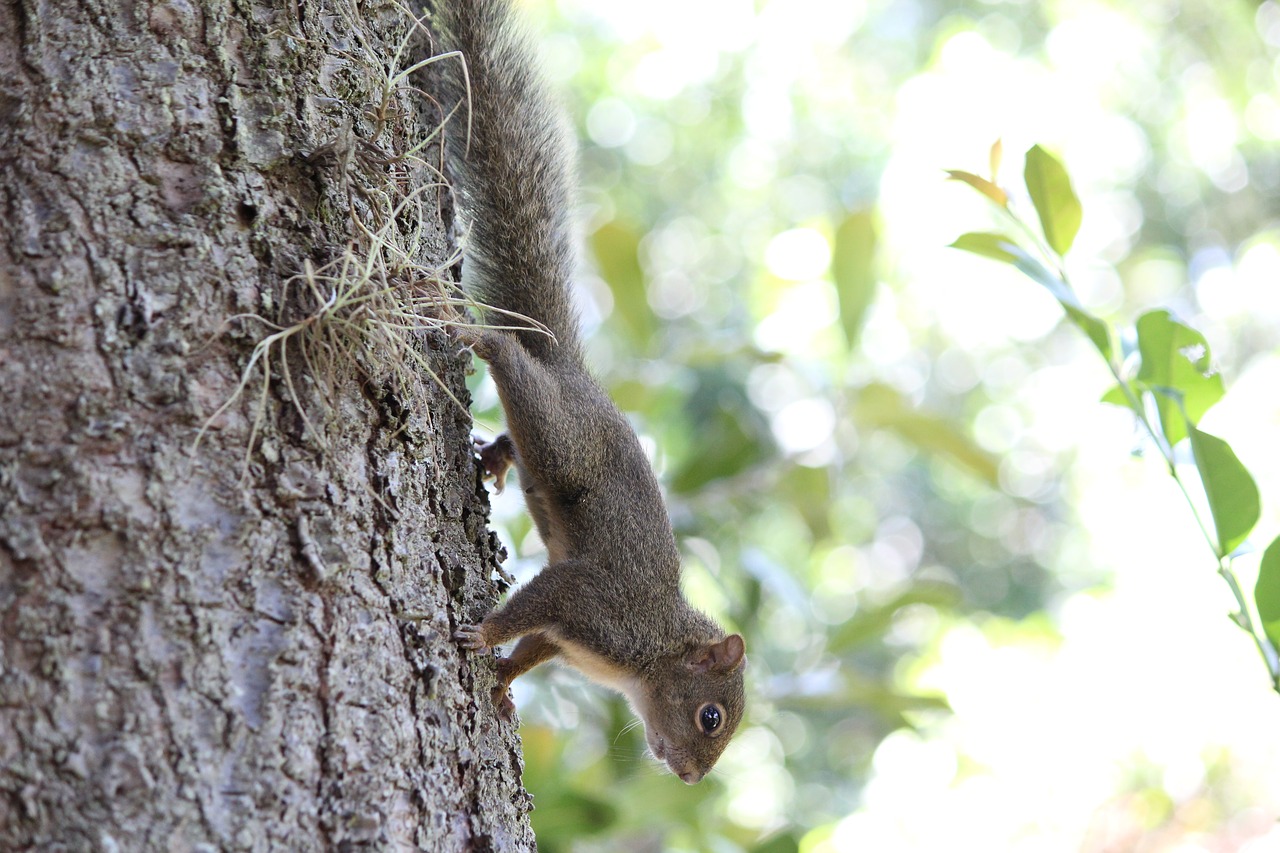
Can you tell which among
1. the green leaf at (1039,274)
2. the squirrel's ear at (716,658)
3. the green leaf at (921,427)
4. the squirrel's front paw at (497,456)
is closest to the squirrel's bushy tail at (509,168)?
the squirrel's front paw at (497,456)

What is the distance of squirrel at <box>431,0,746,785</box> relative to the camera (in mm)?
2254

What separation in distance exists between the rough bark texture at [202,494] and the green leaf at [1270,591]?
113 cm

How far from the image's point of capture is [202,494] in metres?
1.33

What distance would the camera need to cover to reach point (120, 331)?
134cm

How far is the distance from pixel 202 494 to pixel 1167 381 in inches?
57.2

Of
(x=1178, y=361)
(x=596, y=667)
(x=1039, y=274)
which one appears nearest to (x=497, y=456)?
(x=596, y=667)

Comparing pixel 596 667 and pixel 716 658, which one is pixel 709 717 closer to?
pixel 716 658

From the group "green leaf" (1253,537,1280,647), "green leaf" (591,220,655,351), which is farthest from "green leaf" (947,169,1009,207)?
"green leaf" (591,220,655,351)

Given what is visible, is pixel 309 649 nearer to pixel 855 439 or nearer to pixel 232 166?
pixel 232 166

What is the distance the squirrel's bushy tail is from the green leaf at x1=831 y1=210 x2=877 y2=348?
1051mm

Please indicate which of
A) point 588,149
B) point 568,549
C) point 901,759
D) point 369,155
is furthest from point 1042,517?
point 369,155

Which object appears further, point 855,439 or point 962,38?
point 962,38

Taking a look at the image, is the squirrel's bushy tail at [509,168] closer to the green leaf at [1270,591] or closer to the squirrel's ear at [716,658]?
the squirrel's ear at [716,658]

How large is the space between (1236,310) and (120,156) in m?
9.27
